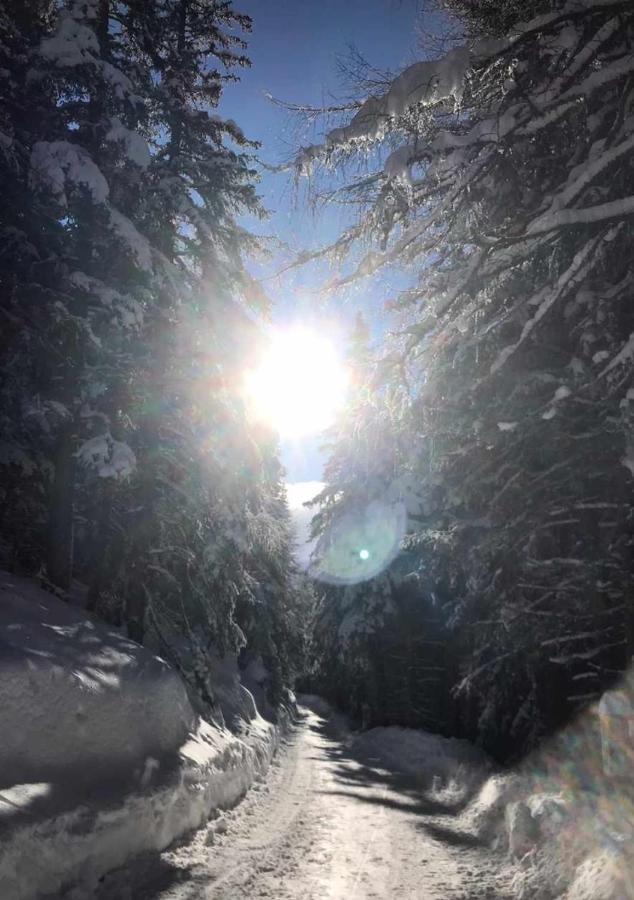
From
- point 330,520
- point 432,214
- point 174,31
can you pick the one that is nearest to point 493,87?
point 432,214

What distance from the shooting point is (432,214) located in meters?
4.38

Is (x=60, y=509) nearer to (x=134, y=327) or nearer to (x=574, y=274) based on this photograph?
(x=134, y=327)

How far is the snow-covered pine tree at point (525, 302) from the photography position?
3947mm

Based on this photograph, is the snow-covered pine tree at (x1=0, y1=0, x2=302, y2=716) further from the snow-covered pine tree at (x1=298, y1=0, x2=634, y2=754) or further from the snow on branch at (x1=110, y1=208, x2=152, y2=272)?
the snow-covered pine tree at (x1=298, y1=0, x2=634, y2=754)

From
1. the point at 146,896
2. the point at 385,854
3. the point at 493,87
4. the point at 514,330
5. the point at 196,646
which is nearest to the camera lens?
the point at 493,87

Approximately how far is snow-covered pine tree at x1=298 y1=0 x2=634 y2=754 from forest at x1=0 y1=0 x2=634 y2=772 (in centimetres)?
3

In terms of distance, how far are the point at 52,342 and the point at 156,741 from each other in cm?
632

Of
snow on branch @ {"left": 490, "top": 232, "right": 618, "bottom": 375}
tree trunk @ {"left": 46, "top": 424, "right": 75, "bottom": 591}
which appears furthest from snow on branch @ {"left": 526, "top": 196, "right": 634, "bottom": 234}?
tree trunk @ {"left": 46, "top": 424, "right": 75, "bottom": 591}

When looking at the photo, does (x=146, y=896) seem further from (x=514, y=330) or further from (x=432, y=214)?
(x=514, y=330)

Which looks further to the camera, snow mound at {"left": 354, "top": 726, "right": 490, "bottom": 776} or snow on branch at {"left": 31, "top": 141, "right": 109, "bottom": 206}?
snow mound at {"left": 354, "top": 726, "right": 490, "bottom": 776}

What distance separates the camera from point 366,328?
304 inches

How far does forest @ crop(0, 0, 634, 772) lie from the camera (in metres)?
4.30

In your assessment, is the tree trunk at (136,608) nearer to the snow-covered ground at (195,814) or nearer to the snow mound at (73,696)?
the snow-covered ground at (195,814)

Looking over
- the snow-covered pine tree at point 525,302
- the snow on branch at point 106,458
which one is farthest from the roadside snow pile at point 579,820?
the snow on branch at point 106,458
